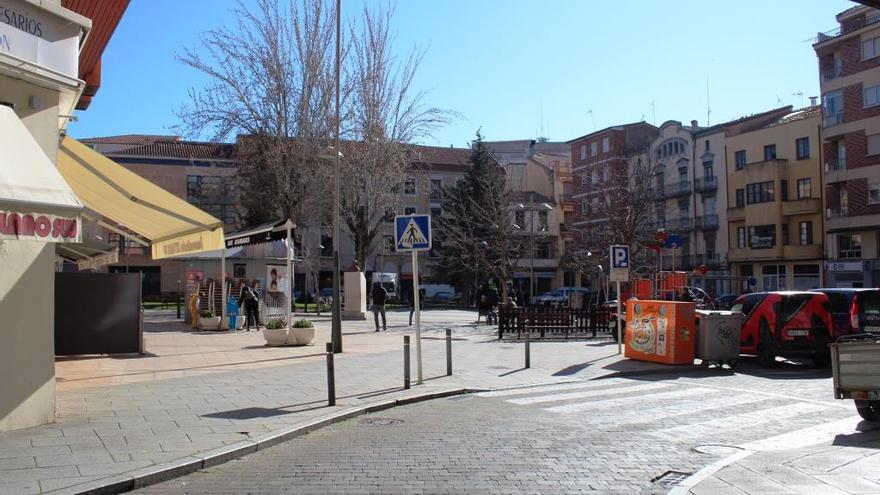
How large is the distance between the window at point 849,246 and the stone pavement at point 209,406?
3538 centimetres

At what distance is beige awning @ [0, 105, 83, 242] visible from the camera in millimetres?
6363

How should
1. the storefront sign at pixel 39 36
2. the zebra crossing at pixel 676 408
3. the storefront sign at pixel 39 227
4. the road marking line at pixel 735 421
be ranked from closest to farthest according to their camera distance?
the storefront sign at pixel 39 227, the storefront sign at pixel 39 36, the road marking line at pixel 735 421, the zebra crossing at pixel 676 408

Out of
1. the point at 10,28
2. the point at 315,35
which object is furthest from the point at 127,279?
the point at 315,35

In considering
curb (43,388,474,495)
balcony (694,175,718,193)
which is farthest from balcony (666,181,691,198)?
curb (43,388,474,495)

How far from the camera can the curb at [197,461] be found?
19.8 ft

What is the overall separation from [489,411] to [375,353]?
7.85 m

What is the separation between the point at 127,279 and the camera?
1516 cm

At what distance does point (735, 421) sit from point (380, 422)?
4.64m

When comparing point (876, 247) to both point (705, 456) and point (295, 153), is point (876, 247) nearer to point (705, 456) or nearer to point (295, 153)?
point (295, 153)

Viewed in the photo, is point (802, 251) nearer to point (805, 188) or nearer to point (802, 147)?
point (805, 188)

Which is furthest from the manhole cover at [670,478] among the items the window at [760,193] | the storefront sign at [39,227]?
the window at [760,193]

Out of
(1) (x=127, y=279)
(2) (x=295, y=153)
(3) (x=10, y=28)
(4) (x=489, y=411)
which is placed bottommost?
(4) (x=489, y=411)

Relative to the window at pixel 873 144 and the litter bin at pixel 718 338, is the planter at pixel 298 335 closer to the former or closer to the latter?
the litter bin at pixel 718 338

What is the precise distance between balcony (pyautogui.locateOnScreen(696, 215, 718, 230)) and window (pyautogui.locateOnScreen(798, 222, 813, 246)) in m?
7.07
